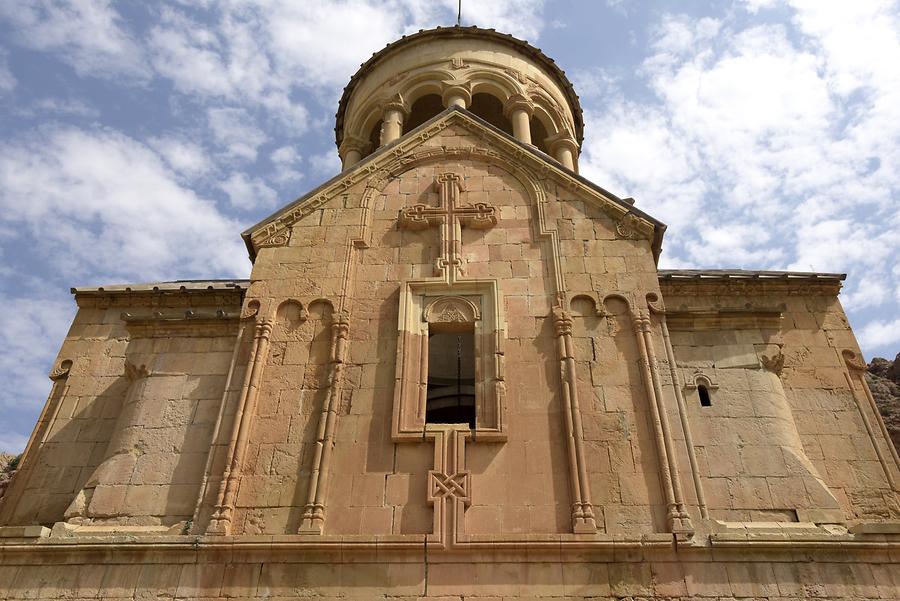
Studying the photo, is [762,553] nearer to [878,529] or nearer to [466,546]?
[878,529]

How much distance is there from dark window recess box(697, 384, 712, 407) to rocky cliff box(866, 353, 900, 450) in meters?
12.2

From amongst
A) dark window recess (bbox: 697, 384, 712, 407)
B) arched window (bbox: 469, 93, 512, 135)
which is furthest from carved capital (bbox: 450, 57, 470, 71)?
dark window recess (bbox: 697, 384, 712, 407)

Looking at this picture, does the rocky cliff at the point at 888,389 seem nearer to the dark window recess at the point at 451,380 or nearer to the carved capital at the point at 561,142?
the carved capital at the point at 561,142

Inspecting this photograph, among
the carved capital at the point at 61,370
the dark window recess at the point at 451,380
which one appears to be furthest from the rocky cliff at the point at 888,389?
the carved capital at the point at 61,370

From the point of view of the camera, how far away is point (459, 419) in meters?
10.6

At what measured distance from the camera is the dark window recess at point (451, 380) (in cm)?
1098

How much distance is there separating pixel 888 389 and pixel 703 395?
18.1 m

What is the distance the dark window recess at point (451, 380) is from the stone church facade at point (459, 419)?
51mm

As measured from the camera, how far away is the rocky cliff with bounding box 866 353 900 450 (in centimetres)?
1997

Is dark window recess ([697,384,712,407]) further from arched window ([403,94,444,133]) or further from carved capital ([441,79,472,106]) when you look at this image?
arched window ([403,94,444,133])

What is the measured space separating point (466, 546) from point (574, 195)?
6.03 meters

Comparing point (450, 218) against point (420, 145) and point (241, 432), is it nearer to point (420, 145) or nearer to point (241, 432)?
point (420, 145)

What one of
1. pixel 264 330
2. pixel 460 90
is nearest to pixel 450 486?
pixel 264 330

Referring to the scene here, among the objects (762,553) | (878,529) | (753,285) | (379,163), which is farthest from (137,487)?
(753,285)
